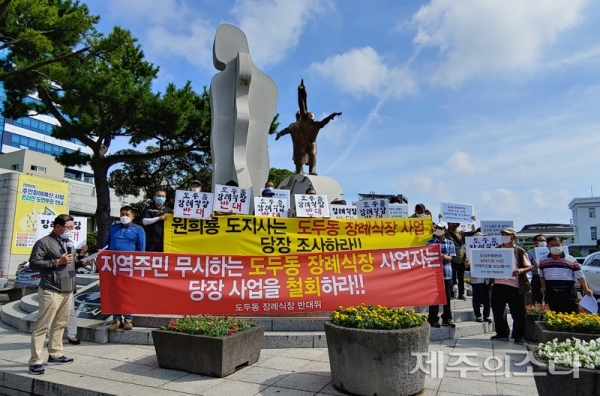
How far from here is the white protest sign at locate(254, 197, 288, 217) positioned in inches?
328

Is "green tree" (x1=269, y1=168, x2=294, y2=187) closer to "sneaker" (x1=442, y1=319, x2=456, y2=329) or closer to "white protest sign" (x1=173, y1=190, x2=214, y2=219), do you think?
"white protest sign" (x1=173, y1=190, x2=214, y2=219)

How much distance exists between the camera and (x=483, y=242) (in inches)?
271

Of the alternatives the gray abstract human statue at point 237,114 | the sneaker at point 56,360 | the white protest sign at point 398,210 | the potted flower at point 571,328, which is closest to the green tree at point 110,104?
the gray abstract human statue at point 237,114

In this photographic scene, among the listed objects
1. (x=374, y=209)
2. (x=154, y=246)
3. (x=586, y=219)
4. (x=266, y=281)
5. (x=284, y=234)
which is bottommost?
(x=266, y=281)

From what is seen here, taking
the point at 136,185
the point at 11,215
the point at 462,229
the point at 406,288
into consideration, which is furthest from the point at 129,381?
the point at 136,185

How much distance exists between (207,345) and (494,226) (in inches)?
244

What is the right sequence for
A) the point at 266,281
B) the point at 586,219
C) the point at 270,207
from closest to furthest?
the point at 266,281 → the point at 270,207 → the point at 586,219

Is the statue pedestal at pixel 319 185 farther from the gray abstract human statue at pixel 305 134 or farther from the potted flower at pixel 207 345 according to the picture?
the potted flower at pixel 207 345

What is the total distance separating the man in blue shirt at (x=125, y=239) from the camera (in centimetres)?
596

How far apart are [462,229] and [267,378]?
563cm

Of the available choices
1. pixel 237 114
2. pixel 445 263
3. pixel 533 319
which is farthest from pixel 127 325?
pixel 237 114

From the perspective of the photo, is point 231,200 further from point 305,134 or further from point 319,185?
point 305,134

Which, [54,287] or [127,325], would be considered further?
[127,325]

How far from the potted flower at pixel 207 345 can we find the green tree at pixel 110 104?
1154 centimetres
